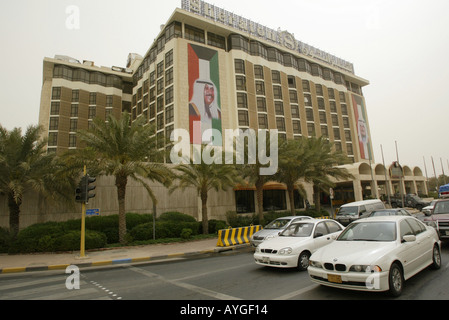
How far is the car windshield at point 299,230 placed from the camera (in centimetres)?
880

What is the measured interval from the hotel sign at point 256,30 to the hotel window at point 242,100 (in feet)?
43.1

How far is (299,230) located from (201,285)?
387cm

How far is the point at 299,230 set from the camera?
29.7ft

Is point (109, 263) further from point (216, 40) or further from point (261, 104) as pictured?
point (216, 40)

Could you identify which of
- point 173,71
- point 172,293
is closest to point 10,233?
point 172,293

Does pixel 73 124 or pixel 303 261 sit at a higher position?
pixel 73 124

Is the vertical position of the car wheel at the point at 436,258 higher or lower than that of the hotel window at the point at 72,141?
lower

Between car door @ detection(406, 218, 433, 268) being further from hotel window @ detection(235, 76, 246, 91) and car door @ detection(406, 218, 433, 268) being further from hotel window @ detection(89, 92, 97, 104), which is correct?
hotel window @ detection(89, 92, 97, 104)

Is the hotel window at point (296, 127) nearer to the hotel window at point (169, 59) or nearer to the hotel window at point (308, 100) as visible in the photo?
the hotel window at point (308, 100)

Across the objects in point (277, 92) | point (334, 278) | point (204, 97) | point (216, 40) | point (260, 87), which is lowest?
point (334, 278)

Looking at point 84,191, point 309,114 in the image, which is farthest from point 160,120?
point 84,191

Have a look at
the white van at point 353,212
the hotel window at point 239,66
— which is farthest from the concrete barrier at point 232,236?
the hotel window at point 239,66

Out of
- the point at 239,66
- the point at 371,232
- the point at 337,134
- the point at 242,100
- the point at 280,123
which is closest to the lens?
the point at 371,232
